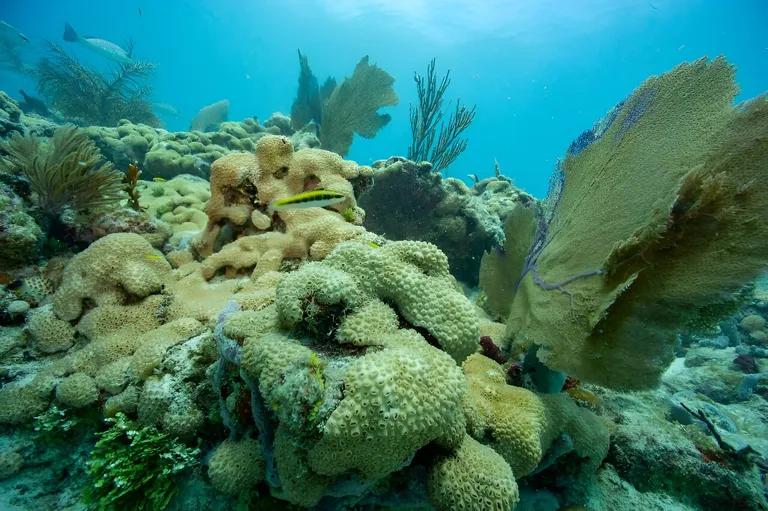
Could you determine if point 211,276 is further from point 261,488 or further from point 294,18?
point 294,18

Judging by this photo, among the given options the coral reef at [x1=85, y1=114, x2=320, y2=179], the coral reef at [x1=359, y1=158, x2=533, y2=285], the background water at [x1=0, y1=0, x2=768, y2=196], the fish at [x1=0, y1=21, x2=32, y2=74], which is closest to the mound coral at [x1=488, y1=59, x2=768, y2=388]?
the coral reef at [x1=359, y1=158, x2=533, y2=285]

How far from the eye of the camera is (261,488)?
7.37 feet

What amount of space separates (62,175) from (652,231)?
551 cm

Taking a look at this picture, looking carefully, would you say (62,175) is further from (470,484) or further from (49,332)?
(470,484)

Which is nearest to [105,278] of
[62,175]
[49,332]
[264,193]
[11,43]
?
[49,332]

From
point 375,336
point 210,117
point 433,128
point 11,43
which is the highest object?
point 11,43

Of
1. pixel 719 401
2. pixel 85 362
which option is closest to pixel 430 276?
pixel 85 362

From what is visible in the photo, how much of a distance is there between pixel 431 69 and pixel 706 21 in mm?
80559

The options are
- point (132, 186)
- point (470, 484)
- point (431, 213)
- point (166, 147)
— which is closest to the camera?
point (470, 484)

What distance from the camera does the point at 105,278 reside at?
3166mm

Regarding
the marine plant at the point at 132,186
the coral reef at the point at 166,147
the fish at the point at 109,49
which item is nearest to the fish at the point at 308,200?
the marine plant at the point at 132,186

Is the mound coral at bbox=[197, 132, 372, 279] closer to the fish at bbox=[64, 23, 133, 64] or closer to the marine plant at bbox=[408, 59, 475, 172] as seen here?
the marine plant at bbox=[408, 59, 475, 172]

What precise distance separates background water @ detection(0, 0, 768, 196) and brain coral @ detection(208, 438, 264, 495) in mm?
36063

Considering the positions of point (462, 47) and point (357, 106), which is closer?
point (357, 106)
